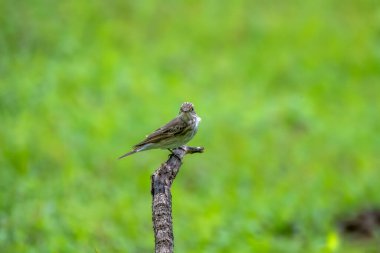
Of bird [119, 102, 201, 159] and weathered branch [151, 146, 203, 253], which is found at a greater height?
bird [119, 102, 201, 159]

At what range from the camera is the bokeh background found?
443 inches

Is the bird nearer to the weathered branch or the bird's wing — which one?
the bird's wing

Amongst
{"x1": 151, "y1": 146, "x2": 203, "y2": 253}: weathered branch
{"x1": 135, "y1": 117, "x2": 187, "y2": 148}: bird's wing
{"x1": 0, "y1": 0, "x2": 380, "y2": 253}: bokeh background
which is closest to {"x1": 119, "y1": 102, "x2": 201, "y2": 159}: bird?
{"x1": 135, "y1": 117, "x2": 187, "y2": 148}: bird's wing

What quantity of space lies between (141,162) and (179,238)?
2.80 m

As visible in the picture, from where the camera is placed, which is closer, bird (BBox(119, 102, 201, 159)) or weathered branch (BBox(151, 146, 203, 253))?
weathered branch (BBox(151, 146, 203, 253))

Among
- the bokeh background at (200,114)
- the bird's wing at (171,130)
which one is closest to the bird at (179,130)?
the bird's wing at (171,130)

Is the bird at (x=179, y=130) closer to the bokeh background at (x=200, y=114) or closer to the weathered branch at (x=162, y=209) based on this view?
the weathered branch at (x=162, y=209)

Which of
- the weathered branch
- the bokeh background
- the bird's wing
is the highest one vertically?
the bokeh background

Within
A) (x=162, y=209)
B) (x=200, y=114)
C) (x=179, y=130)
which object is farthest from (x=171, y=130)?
(x=200, y=114)

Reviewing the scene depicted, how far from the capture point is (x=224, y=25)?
19688 mm

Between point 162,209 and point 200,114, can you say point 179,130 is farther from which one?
point 200,114

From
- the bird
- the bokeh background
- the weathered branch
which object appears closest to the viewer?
the weathered branch

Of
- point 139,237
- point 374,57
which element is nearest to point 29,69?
point 139,237

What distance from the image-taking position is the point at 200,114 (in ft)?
50.0
